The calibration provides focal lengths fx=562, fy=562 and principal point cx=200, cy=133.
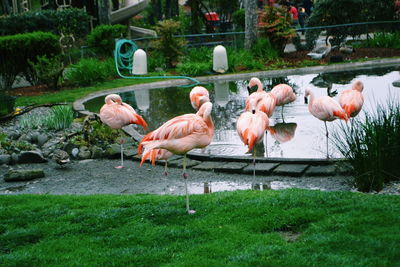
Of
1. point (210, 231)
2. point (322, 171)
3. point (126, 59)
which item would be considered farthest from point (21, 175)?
point (126, 59)

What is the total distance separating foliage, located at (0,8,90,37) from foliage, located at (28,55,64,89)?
620 centimetres

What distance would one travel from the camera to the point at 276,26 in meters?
21.2

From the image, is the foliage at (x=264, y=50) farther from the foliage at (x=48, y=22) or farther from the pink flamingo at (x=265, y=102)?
the pink flamingo at (x=265, y=102)

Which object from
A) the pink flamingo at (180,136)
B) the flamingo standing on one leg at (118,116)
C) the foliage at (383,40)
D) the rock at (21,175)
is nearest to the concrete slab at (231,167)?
the flamingo standing on one leg at (118,116)

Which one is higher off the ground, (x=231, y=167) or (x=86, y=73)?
(x=86, y=73)

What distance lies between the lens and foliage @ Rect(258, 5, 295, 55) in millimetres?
21000

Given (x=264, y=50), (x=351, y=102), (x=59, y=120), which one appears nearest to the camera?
(x=351, y=102)

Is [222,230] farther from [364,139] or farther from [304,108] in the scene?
[304,108]

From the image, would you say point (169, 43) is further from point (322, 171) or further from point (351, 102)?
point (322, 171)

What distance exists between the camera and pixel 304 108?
1282 centimetres

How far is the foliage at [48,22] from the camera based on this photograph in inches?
890

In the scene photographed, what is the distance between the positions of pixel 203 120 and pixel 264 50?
1539cm

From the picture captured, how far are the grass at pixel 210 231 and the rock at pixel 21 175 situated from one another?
1.98 meters

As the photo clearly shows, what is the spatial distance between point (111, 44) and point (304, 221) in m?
17.9
